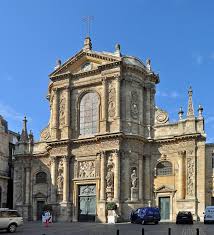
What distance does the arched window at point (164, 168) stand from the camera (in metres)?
39.8

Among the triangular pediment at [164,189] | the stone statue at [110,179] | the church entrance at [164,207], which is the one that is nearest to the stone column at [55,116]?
the stone statue at [110,179]

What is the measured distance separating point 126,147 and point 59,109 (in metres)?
8.41

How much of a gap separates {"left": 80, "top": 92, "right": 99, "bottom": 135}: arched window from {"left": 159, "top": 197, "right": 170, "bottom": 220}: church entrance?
28.4ft

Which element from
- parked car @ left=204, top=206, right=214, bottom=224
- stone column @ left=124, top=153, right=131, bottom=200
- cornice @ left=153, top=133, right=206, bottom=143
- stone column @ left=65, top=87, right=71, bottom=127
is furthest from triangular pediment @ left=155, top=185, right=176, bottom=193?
stone column @ left=65, top=87, right=71, bottom=127

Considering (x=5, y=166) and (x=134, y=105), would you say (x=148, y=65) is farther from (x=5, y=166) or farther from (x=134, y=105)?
(x=5, y=166)

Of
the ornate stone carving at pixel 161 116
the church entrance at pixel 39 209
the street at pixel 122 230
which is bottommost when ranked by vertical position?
the church entrance at pixel 39 209

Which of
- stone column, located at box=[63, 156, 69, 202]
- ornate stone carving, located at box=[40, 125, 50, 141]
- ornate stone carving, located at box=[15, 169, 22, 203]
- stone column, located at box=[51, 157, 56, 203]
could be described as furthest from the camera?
ornate stone carving, located at box=[40, 125, 50, 141]

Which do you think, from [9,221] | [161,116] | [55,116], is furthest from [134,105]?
[9,221]

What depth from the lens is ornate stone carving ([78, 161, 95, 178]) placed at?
135 feet

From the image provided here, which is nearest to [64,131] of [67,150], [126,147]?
[67,150]

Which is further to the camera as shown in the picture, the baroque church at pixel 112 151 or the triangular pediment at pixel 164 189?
the triangular pediment at pixel 164 189

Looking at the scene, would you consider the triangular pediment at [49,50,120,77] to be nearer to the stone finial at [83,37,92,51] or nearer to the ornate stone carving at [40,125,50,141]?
the stone finial at [83,37,92,51]

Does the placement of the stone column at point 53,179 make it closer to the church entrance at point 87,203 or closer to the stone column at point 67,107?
the church entrance at point 87,203

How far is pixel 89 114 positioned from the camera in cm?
4291
